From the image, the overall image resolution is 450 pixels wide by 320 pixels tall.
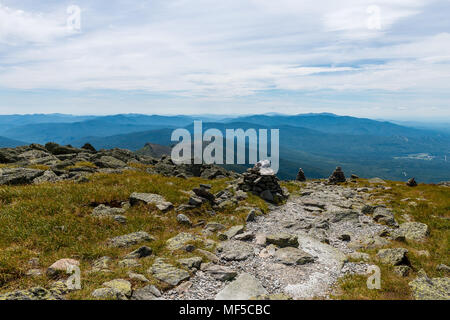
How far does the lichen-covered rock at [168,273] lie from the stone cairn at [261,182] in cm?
1810

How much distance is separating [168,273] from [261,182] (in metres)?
19.5

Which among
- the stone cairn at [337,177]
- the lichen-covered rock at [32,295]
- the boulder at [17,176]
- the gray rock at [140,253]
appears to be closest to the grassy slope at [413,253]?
the gray rock at [140,253]

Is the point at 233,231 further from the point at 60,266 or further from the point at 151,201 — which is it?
the point at 60,266

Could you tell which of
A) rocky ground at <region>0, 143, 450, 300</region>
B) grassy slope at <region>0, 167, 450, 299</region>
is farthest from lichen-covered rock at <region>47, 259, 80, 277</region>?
grassy slope at <region>0, 167, 450, 299</region>

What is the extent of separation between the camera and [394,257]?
12.5 meters

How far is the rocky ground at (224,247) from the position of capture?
9.86 metres

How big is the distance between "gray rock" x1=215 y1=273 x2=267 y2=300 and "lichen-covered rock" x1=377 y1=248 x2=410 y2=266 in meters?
7.09

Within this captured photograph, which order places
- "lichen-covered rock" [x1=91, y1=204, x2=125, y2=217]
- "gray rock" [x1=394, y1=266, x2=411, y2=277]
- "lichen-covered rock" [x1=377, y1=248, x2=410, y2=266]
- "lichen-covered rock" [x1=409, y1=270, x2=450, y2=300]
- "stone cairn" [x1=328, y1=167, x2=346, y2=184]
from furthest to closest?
1. "stone cairn" [x1=328, y1=167, x2=346, y2=184]
2. "lichen-covered rock" [x1=91, y1=204, x2=125, y2=217]
3. "lichen-covered rock" [x1=377, y1=248, x2=410, y2=266]
4. "gray rock" [x1=394, y1=266, x2=411, y2=277]
5. "lichen-covered rock" [x1=409, y1=270, x2=450, y2=300]

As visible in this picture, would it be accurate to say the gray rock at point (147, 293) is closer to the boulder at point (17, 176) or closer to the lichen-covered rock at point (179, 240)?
the lichen-covered rock at point (179, 240)

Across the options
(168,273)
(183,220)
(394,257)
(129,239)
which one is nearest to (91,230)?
(129,239)

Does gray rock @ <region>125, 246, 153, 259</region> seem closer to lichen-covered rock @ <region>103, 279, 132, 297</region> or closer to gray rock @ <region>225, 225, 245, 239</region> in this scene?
lichen-covered rock @ <region>103, 279, 132, 297</region>

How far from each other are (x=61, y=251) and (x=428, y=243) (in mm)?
21272

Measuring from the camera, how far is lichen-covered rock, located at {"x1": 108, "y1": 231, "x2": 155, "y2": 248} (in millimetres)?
13677

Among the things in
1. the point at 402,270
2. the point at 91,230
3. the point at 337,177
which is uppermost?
the point at 91,230
